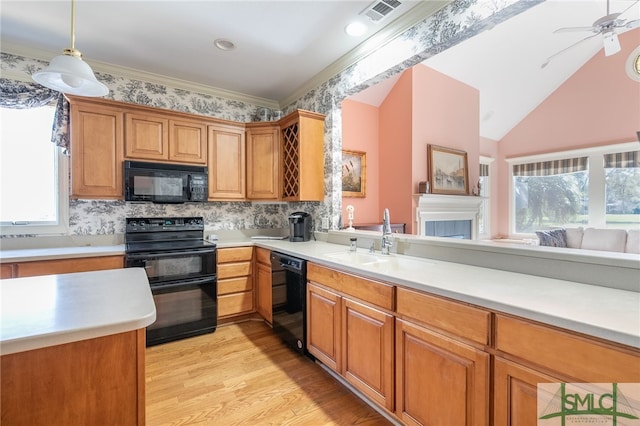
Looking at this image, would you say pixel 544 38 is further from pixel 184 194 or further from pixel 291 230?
pixel 184 194

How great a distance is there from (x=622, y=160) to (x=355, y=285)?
5.82 meters

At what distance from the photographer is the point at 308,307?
7.54 feet

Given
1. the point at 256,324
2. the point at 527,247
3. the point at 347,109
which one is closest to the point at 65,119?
the point at 256,324

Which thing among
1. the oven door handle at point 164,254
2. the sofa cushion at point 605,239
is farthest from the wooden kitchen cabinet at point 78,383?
the sofa cushion at point 605,239

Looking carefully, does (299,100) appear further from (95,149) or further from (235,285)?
(235,285)

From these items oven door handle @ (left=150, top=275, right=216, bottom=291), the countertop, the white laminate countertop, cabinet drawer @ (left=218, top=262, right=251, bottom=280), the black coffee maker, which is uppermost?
the black coffee maker

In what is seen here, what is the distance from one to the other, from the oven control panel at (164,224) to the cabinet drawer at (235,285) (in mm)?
748

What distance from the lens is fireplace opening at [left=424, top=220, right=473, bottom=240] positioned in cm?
450

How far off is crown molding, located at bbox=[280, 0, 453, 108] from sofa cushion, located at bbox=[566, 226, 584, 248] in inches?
135

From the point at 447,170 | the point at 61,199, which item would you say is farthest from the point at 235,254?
the point at 447,170

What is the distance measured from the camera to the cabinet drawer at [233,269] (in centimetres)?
303

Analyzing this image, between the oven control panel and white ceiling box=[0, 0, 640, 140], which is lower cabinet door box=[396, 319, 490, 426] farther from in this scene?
the oven control panel

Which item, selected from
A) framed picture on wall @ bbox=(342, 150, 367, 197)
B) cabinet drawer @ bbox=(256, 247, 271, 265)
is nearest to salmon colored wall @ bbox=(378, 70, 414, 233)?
framed picture on wall @ bbox=(342, 150, 367, 197)

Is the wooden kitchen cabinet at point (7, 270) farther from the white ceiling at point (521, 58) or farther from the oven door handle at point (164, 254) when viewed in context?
the white ceiling at point (521, 58)
